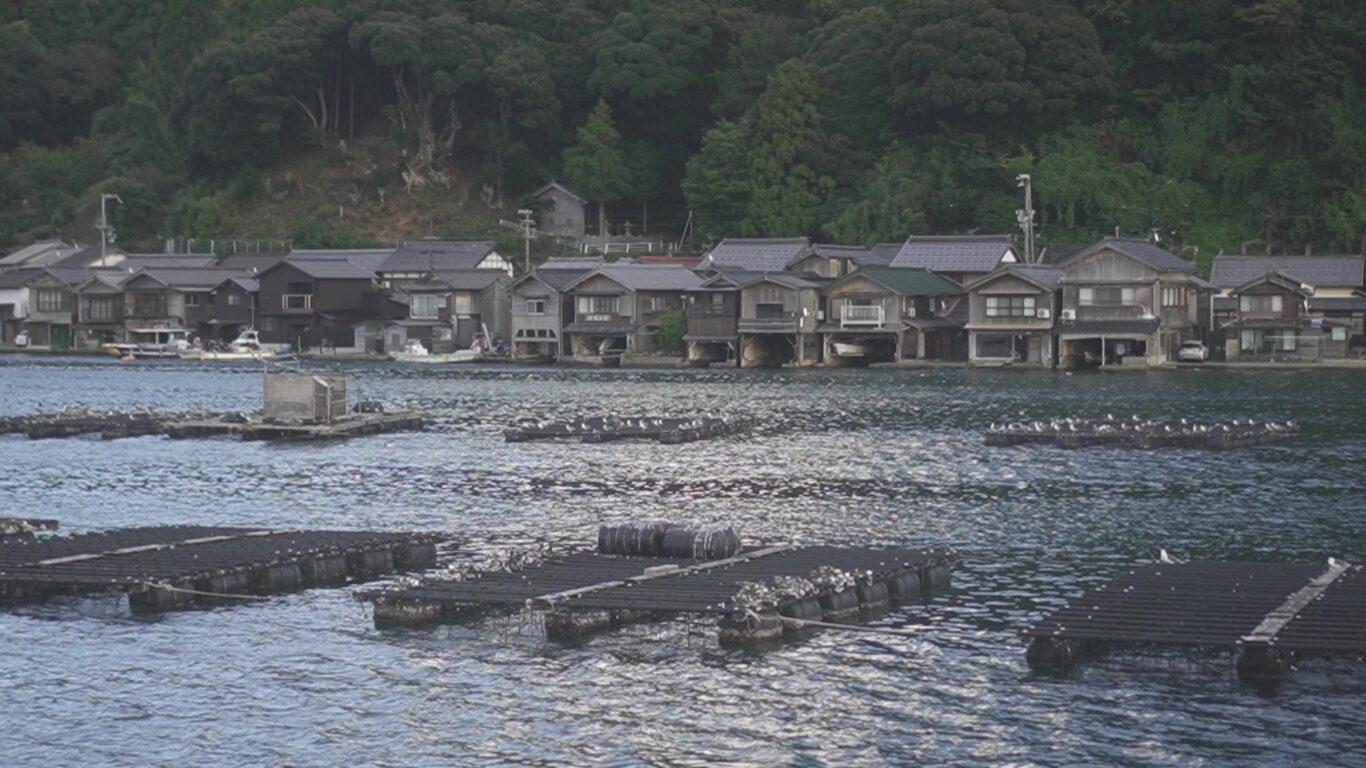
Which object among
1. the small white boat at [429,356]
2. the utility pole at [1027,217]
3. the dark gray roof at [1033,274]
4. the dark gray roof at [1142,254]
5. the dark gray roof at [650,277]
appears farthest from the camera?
the small white boat at [429,356]

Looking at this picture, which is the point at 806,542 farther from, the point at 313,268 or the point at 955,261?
the point at 313,268

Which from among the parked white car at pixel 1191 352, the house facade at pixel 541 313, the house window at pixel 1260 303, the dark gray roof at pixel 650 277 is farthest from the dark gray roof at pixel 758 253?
the house window at pixel 1260 303

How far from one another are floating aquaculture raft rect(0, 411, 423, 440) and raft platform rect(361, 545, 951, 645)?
77.5ft

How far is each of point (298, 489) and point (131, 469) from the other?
673 cm

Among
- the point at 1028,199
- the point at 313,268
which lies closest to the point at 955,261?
the point at 1028,199

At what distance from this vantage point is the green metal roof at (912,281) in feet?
235

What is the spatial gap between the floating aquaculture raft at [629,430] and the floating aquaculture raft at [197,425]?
4285mm

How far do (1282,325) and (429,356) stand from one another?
3797 cm

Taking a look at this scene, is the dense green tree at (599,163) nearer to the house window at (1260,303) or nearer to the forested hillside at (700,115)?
the forested hillside at (700,115)

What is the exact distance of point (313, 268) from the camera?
84562mm

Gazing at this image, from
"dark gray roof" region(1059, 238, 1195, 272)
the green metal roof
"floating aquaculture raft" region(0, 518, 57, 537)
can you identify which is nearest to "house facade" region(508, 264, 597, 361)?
the green metal roof

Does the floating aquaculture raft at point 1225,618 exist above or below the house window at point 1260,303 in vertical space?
below

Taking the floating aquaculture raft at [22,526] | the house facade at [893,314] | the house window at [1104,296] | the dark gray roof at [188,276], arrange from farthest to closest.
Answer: the dark gray roof at [188,276] < the house facade at [893,314] < the house window at [1104,296] < the floating aquaculture raft at [22,526]

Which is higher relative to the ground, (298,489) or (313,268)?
(313,268)
